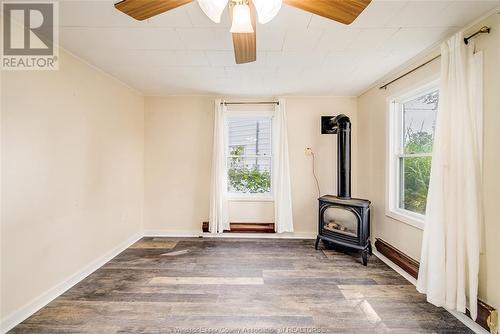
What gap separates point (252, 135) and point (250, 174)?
2.17 feet

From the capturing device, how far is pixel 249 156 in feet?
13.3

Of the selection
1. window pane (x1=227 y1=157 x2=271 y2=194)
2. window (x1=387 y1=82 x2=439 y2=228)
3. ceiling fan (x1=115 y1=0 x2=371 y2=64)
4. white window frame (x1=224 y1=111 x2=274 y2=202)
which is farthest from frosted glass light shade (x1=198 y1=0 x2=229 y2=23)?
window pane (x1=227 y1=157 x2=271 y2=194)

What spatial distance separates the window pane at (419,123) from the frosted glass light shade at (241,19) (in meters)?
2.18

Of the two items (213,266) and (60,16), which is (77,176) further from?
(213,266)

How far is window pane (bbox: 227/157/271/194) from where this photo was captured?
407 centimetres

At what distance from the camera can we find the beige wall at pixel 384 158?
1.68 metres

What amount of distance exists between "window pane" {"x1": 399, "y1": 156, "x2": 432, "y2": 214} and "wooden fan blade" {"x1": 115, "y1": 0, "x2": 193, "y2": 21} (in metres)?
2.68

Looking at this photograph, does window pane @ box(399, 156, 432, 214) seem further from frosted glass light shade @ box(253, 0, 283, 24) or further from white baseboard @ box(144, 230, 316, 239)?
frosted glass light shade @ box(253, 0, 283, 24)

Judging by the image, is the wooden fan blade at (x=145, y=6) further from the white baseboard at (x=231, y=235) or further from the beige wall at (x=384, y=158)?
the white baseboard at (x=231, y=235)

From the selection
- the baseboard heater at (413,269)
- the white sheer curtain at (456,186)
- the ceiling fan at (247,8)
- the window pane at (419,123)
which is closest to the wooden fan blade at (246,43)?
the ceiling fan at (247,8)

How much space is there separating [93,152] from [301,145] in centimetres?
289

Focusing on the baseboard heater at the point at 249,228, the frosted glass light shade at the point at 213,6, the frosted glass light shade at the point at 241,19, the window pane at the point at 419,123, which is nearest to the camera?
the frosted glass light shade at the point at 213,6

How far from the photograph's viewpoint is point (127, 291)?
2.32 m

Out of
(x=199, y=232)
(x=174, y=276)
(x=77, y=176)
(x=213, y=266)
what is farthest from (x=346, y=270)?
(x=77, y=176)
